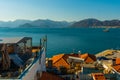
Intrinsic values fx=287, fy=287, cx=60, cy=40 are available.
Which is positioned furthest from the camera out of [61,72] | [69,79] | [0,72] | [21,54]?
[61,72]

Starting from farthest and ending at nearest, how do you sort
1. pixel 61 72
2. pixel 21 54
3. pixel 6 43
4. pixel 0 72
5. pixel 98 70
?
pixel 98 70 → pixel 61 72 → pixel 21 54 → pixel 6 43 → pixel 0 72

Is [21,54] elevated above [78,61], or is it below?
above

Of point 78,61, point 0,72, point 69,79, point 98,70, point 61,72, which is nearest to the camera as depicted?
point 0,72

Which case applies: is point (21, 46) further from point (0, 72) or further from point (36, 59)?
point (0, 72)

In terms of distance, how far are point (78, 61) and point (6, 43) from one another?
16.2 meters

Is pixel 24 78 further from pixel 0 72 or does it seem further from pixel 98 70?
pixel 98 70

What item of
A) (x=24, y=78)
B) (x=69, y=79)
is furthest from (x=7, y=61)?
(x=69, y=79)

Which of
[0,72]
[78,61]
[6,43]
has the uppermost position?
[6,43]

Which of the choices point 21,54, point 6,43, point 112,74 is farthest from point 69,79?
point 6,43

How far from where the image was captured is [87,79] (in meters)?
22.4

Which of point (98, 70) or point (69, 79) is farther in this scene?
point (98, 70)

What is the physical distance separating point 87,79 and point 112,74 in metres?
1.99

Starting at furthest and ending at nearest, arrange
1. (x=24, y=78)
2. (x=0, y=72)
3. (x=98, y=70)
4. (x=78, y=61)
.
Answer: (x=78, y=61), (x=98, y=70), (x=0, y=72), (x=24, y=78)

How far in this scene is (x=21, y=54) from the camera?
1828 centimetres
